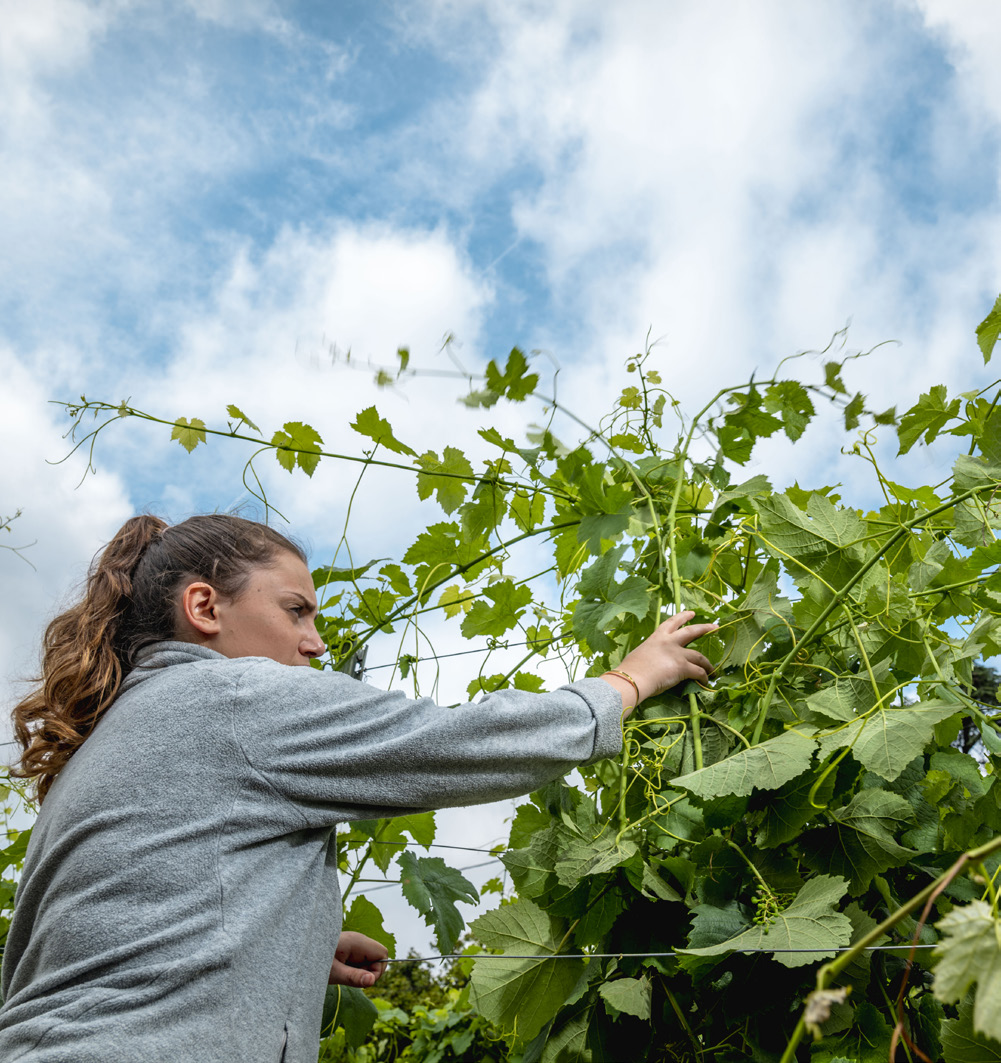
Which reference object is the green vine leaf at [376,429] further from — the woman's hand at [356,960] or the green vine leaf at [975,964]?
the green vine leaf at [975,964]

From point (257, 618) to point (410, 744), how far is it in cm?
43

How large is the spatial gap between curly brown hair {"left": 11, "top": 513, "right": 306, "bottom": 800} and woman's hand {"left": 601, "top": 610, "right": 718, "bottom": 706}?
636 millimetres

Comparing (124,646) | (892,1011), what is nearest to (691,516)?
(892,1011)

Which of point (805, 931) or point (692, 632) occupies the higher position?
point (692, 632)

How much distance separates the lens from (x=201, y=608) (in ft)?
4.76

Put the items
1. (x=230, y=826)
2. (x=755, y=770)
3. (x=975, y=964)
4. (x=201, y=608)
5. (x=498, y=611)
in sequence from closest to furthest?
(x=975, y=964) < (x=755, y=770) < (x=230, y=826) < (x=201, y=608) < (x=498, y=611)

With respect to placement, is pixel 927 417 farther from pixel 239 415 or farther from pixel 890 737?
pixel 239 415

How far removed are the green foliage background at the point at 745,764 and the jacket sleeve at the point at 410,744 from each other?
0.10 meters

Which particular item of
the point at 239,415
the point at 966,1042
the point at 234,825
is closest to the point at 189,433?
the point at 239,415

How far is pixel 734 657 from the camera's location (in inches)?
51.1

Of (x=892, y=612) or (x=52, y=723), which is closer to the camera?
(x=892, y=612)

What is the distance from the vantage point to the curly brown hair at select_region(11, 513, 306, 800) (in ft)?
4.70

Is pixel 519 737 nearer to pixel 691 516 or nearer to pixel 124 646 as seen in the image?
pixel 691 516

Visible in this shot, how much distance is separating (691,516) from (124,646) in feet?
3.00
